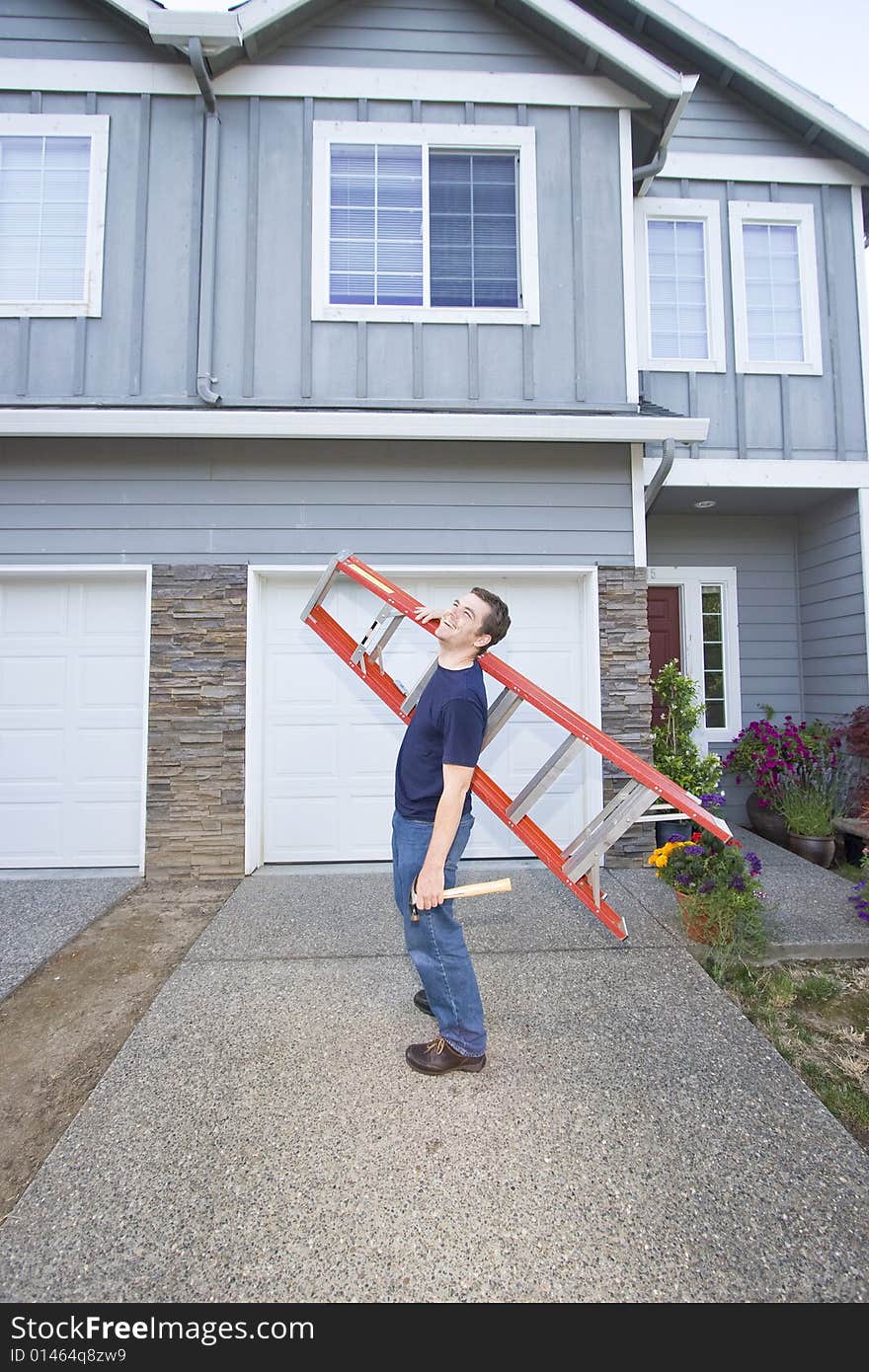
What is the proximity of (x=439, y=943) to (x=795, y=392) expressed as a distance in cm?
587

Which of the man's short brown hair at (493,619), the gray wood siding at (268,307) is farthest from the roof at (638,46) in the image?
the man's short brown hair at (493,619)

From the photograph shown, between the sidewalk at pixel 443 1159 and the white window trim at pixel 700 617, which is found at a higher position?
the white window trim at pixel 700 617

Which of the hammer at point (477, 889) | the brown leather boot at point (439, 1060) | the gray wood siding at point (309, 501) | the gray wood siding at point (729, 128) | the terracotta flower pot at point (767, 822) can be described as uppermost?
the gray wood siding at point (729, 128)

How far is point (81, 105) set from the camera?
4.68 meters

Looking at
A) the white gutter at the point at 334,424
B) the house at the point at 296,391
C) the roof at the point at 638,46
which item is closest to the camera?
the white gutter at the point at 334,424

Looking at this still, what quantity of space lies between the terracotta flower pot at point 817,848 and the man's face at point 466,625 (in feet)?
14.2

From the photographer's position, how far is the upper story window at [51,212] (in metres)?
4.62

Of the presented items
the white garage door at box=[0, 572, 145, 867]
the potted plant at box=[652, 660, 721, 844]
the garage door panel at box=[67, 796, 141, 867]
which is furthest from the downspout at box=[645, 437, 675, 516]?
the garage door panel at box=[67, 796, 141, 867]

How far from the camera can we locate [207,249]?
459 cm

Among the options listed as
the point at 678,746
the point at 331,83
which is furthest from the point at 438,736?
the point at 331,83

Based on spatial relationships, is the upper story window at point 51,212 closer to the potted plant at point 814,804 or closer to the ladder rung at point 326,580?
the ladder rung at point 326,580
